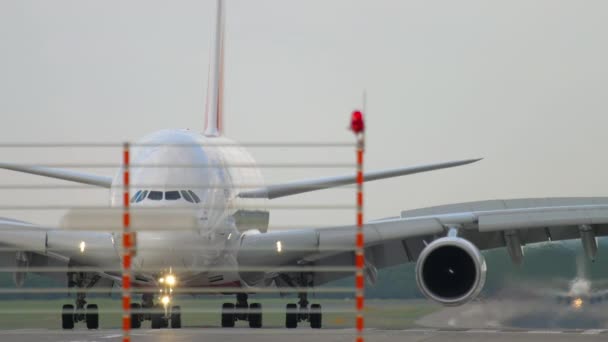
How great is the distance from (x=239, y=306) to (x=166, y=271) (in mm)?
6108

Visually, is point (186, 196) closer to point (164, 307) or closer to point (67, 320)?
point (164, 307)

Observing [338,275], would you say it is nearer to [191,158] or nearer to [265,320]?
[265,320]

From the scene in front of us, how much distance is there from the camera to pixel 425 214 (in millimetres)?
21188

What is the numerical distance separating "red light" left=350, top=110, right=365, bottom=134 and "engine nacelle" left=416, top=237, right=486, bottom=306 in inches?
466

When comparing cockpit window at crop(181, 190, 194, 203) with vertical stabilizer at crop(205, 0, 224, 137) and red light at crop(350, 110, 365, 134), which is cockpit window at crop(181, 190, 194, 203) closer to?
vertical stabilizer at crop(205, 0, 224, 137)

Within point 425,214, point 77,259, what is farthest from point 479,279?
point 77,259

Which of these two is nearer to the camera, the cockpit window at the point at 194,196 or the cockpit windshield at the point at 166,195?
the cockpit windshield at the point at 166,195

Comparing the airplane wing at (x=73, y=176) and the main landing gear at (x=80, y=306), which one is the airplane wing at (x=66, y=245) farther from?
the airplane wing at (x=73, y=176)

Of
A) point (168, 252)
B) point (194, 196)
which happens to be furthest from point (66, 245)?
point (168, 252)

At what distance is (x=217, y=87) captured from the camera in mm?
24344

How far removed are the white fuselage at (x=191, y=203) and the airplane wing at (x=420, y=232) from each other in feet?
1.85

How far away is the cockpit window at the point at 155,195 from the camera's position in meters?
16.5

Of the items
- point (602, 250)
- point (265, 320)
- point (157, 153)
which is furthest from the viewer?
point (602, 250)

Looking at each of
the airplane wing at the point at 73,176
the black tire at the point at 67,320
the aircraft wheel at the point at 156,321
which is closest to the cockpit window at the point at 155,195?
the aircraft wheel at the point at 156,321
